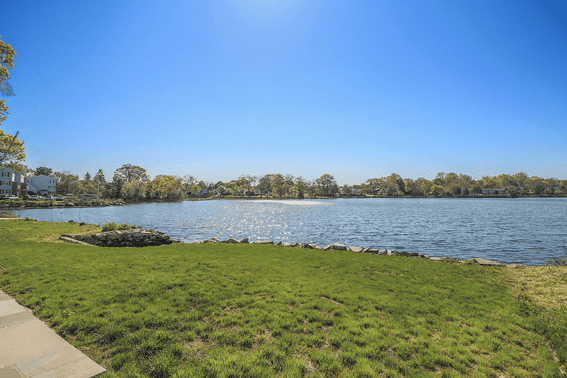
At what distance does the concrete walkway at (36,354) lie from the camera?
349cm

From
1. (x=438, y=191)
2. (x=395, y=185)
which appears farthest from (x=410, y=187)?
(x=438, y=191)

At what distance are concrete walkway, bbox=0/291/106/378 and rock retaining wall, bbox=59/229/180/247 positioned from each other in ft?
40.0

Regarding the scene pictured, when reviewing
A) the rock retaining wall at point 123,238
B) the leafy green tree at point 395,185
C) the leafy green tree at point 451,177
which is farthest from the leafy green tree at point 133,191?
the leafy green tree at point 451,177

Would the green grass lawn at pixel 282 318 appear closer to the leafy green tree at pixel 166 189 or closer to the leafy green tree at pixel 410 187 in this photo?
the leafy green tree at pixel 166 189

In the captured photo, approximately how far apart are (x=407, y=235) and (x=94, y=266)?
82.5ft

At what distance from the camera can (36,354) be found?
3.93m

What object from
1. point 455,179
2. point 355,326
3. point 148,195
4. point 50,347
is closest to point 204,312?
point 50,347

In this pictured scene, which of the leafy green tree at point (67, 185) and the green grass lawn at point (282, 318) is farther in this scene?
the leafy green tree at point (67, 185)

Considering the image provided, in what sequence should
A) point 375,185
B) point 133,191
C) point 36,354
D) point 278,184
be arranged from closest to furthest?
point 36,354 → point 133,191 → point 278,184 → point 375,185

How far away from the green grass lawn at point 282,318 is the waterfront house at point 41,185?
405 ft

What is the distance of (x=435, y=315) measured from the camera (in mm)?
6066

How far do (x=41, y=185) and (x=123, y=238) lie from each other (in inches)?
4685

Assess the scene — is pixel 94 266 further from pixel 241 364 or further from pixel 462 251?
pixel 462 251

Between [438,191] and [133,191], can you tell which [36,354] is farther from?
[438,191]
